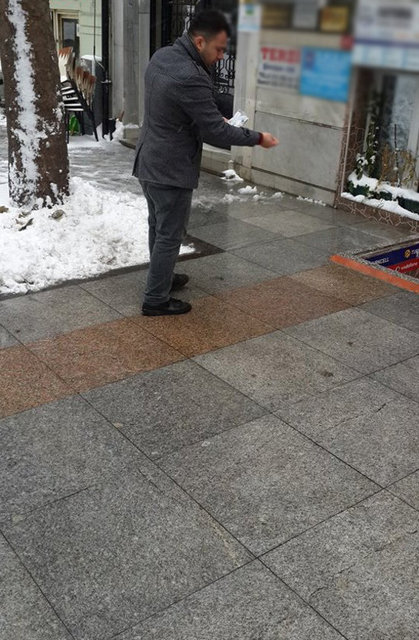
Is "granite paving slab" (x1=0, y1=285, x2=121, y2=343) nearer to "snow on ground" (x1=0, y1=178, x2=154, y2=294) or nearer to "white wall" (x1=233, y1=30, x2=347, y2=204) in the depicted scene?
"snow on ground" (x1=0, y1=178, x2=154, y2=294)

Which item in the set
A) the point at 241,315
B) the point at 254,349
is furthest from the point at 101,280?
the point at 254,349

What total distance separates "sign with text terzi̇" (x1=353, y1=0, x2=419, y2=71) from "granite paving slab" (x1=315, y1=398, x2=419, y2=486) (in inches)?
116

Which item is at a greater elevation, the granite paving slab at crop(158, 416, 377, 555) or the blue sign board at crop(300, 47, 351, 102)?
the blue sign board at crop(300, 47, 351, 102)

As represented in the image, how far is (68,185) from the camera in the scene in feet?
22.1

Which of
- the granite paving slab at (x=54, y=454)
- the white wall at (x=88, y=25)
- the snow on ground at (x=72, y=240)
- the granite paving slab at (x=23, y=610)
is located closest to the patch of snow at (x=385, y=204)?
the snow on ground at (x=72, y=240)

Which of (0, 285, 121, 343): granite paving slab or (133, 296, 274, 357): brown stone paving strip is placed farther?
(0, 285, 121, 343): granite paving slab

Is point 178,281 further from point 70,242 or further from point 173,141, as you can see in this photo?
point 173,141

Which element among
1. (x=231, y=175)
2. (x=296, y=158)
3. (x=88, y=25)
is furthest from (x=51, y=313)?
(x=88, y=25)

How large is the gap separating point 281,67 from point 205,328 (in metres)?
4.22

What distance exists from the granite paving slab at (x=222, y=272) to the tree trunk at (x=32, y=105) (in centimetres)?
161

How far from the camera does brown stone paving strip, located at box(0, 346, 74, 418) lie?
12.7ft

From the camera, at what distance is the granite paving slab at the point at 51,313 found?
4812mm

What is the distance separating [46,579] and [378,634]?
4.15 feet

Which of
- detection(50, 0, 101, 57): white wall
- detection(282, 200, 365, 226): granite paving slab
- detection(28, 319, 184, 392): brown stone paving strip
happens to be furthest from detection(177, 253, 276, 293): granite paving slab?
detection(50, 0, 101, 57): white wall
